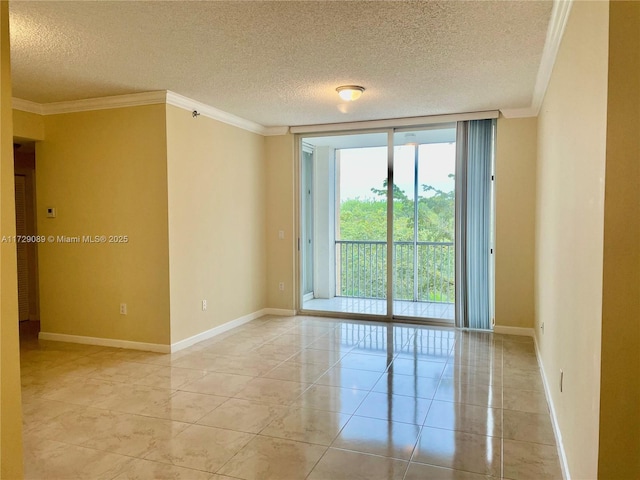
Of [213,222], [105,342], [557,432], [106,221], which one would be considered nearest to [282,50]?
[213,222]

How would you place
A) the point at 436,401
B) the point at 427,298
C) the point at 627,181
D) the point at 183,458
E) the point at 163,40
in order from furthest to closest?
1. the point at 427,298
2. the point at 436,401
3. the point at 163,40
4. the point at 183,458
5. the point at 627,181

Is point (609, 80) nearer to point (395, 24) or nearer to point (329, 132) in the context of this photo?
point (395, 24)

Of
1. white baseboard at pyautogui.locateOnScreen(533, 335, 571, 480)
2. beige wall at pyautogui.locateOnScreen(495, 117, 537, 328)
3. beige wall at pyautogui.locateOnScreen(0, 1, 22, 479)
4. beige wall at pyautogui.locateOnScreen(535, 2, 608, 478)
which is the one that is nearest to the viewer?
beige wall at pyautogui.locateOnScreen(535, 2, 608, 478)

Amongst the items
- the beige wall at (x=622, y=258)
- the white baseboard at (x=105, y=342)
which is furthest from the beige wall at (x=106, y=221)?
the beige wall at (x=622, y=258)

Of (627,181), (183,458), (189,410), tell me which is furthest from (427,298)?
(627,181)

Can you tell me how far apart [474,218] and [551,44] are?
101 inches

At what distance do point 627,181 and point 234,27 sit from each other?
237 cm

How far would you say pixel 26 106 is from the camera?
4691mm

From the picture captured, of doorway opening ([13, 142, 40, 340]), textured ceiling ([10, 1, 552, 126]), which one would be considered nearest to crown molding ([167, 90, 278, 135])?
textured ceiling ([10, 1, 552, 126])

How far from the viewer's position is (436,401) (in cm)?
325

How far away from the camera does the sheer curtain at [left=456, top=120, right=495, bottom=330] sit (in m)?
5.22

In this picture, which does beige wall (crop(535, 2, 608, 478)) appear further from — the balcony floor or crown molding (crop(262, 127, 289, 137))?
crown molding (crop(262, 127, 289, 137))

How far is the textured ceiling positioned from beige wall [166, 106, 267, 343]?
531mm

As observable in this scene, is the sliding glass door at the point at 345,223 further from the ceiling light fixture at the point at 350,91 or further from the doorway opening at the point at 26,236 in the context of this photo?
the doorway opening at the point at 26,236
